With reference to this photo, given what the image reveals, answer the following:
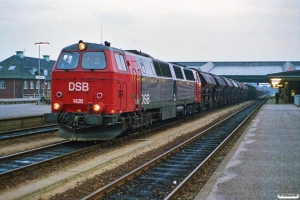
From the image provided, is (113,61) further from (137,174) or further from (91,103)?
(137,174)

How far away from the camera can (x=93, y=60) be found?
42.6ft

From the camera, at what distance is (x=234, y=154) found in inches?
449

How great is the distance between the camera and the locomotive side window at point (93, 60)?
1283 centimetres

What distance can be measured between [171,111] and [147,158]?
863 cm

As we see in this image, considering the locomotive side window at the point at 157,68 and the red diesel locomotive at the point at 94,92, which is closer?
the red diesel locomotive at the point at 94,92

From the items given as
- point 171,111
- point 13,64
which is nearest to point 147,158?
point 171,111

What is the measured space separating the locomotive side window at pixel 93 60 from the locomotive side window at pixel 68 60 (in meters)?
0.29

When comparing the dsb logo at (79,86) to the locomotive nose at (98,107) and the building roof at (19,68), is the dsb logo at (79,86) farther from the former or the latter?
the building roof at (19,68)

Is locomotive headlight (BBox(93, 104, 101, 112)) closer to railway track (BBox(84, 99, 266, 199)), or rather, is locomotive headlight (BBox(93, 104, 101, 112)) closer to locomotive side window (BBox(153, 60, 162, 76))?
railway track (BBox(84, 99, 266, 199))

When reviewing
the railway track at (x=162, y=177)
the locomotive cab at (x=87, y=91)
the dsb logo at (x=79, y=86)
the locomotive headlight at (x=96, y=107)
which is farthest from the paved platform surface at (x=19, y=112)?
the railway track at (x=162, y=177)

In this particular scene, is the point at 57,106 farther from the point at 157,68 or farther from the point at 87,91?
the point at 157,68

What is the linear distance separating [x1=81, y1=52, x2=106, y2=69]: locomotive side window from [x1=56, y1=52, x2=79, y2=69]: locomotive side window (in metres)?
0.29

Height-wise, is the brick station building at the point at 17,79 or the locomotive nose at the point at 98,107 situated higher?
the brick station building at the point at 17,79

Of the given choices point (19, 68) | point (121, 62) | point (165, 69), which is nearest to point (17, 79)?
point (19, 68)
